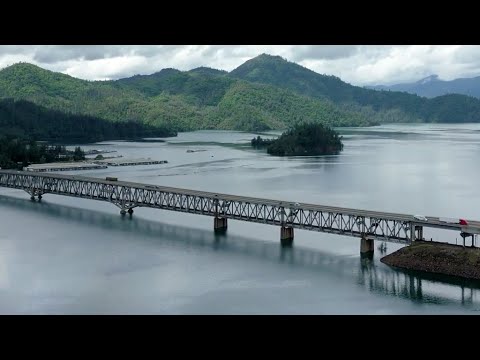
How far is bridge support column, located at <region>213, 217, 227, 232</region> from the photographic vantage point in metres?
28.7

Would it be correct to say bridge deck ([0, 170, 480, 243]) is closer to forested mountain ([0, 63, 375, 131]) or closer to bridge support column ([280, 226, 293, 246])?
bridge support column ([280, 226, 293, 246])

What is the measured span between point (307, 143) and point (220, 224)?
51.3m

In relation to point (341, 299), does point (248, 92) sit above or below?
above

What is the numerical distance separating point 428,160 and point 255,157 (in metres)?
17.9

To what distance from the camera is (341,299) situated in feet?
60.3

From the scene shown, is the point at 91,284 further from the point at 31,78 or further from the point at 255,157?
the point at 31,78

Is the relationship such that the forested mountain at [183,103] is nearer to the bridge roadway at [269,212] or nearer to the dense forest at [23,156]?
the dense forest at [23,156]

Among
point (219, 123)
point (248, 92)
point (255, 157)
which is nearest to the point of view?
point (255, 157)

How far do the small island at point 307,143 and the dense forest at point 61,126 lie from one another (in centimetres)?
3620

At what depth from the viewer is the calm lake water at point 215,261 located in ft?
58.2

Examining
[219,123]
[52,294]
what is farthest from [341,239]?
[219,123]

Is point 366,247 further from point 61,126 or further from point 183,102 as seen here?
point 183,102

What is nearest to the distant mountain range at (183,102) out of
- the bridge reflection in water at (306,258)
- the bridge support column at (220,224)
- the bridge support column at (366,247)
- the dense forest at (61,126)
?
A: the dense forest at (61,126)

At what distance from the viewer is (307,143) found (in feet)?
259
